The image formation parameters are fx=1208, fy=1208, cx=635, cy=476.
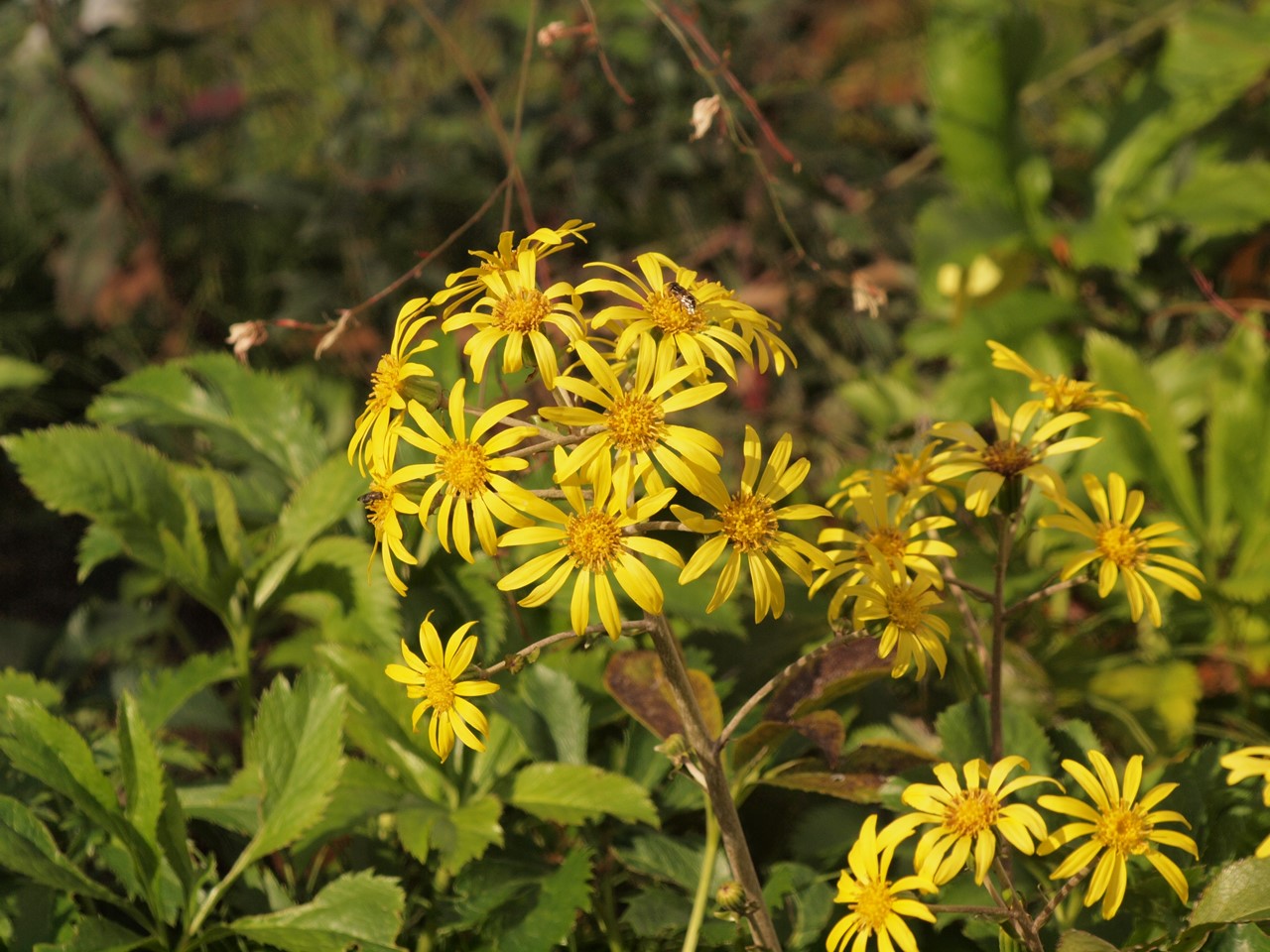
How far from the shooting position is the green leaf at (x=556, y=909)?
117cm

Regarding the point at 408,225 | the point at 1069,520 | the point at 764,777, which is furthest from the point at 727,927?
the point at 408,225

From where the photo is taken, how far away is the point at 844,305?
243 cm

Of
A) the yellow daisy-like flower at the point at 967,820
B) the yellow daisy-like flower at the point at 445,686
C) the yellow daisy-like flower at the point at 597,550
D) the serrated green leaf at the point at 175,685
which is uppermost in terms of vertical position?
the yellow daisy-like flower at the point at 597,550

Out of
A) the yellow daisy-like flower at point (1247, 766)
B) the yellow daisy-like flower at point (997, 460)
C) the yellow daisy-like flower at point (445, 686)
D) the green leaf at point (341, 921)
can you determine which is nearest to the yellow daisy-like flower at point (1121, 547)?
the yellow daisy-like flower at point (997, 460)

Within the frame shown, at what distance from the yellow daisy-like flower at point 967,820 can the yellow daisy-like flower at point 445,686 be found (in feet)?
1.14

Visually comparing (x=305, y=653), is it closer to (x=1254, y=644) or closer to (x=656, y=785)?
(x=656, y=785)

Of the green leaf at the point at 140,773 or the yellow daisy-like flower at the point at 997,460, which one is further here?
the green leaf at the point at 140,773

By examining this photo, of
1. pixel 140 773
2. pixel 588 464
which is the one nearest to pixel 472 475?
pixel 588 464

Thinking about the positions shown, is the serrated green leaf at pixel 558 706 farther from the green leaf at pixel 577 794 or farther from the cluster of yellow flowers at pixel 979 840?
the cluster of yellow flowers at pixel 979 840

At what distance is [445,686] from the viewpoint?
94 centimetres

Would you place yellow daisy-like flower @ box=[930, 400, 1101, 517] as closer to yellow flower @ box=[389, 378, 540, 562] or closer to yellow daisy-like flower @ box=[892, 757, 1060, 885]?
yellow daisy-like flower @ box=[892, 757, 1060, 885]

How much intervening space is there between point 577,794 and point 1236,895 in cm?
61

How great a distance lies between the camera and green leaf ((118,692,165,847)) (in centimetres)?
119

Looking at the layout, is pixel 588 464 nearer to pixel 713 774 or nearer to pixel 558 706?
pixel 713 774
